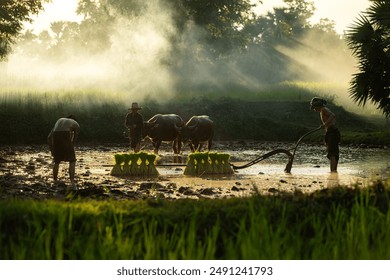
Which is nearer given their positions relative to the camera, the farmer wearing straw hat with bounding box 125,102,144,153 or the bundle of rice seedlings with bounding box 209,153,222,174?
the bundle of rice seedlings with bounding box 209,153,222,174

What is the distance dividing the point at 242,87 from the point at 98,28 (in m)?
15.7

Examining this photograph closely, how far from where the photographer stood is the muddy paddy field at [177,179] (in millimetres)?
14245

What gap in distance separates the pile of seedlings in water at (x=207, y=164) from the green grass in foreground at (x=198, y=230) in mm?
10791

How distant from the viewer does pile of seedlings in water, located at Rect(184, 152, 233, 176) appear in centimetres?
1912

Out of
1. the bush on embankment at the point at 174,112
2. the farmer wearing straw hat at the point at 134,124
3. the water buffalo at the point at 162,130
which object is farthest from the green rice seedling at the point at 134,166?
the bush on embankment at the point at 174,112

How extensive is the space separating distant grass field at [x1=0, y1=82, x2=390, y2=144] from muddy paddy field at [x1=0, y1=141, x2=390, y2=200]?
263 inches

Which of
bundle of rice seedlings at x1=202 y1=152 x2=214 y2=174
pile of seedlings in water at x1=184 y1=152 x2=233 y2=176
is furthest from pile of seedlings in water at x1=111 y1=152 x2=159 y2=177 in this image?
bundle of rice seedlings at x1=202 y1=152 x2=214 y2=174

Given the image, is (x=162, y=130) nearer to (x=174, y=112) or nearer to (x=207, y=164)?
(x=207, y=164)

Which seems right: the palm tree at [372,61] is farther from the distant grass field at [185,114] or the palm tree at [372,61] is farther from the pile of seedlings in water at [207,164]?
the pile of seedlings in water at [207,164]

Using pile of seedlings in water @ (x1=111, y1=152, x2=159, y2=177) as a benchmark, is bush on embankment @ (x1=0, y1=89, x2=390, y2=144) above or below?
above

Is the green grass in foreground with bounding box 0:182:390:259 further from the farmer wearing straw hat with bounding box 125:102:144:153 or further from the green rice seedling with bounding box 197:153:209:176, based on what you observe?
the farmer wearing straw hat with bounding box 125:102:144:153

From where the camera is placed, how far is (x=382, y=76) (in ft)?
→ 94.4

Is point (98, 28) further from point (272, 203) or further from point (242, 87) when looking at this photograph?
point (272, 203)

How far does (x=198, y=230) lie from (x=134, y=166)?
38.2 feet
